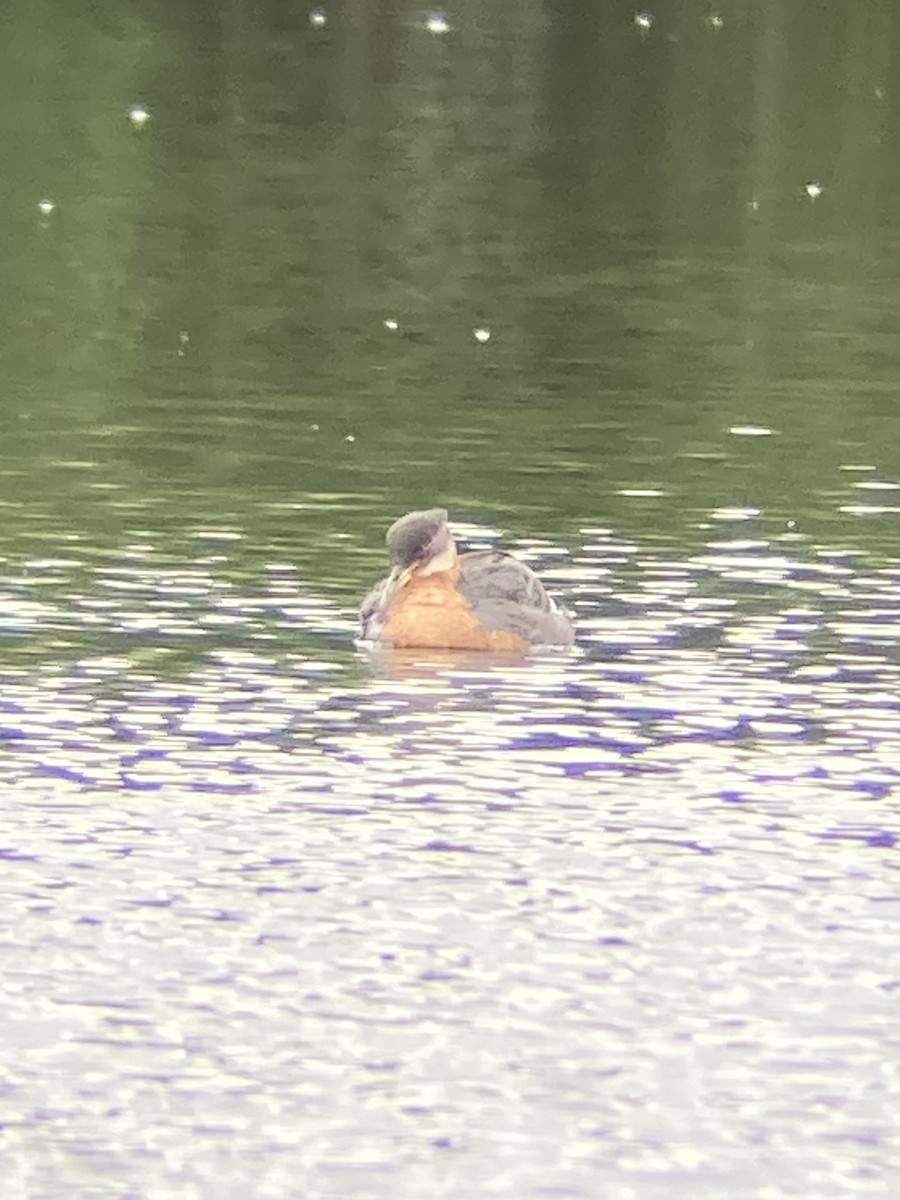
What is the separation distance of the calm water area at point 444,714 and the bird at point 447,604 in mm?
136

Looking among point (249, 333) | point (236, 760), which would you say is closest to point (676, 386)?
point (249, 333)

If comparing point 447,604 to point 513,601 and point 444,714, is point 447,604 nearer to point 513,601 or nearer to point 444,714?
point 513,601

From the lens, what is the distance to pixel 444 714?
12.3 meters

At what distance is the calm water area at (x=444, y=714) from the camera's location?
27.1ft

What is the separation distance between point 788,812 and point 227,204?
18.9m

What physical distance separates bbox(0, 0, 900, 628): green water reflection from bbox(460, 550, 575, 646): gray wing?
3.01 feet

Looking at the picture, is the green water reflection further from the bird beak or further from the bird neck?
the bird beak

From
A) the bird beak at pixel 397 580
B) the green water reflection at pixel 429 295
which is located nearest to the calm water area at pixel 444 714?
the green water reflection at pixel 429 295

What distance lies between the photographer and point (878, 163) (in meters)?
34.6

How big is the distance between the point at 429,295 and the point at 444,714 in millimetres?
12046

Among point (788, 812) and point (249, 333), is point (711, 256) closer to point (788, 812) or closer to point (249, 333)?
point (249, 333)

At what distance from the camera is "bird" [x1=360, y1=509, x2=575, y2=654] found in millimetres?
13422

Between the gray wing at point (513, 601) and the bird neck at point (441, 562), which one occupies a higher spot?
the bird neck at point (441, 562)

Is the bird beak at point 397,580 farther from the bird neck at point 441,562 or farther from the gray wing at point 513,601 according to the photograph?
the gray wing at point 513,601
